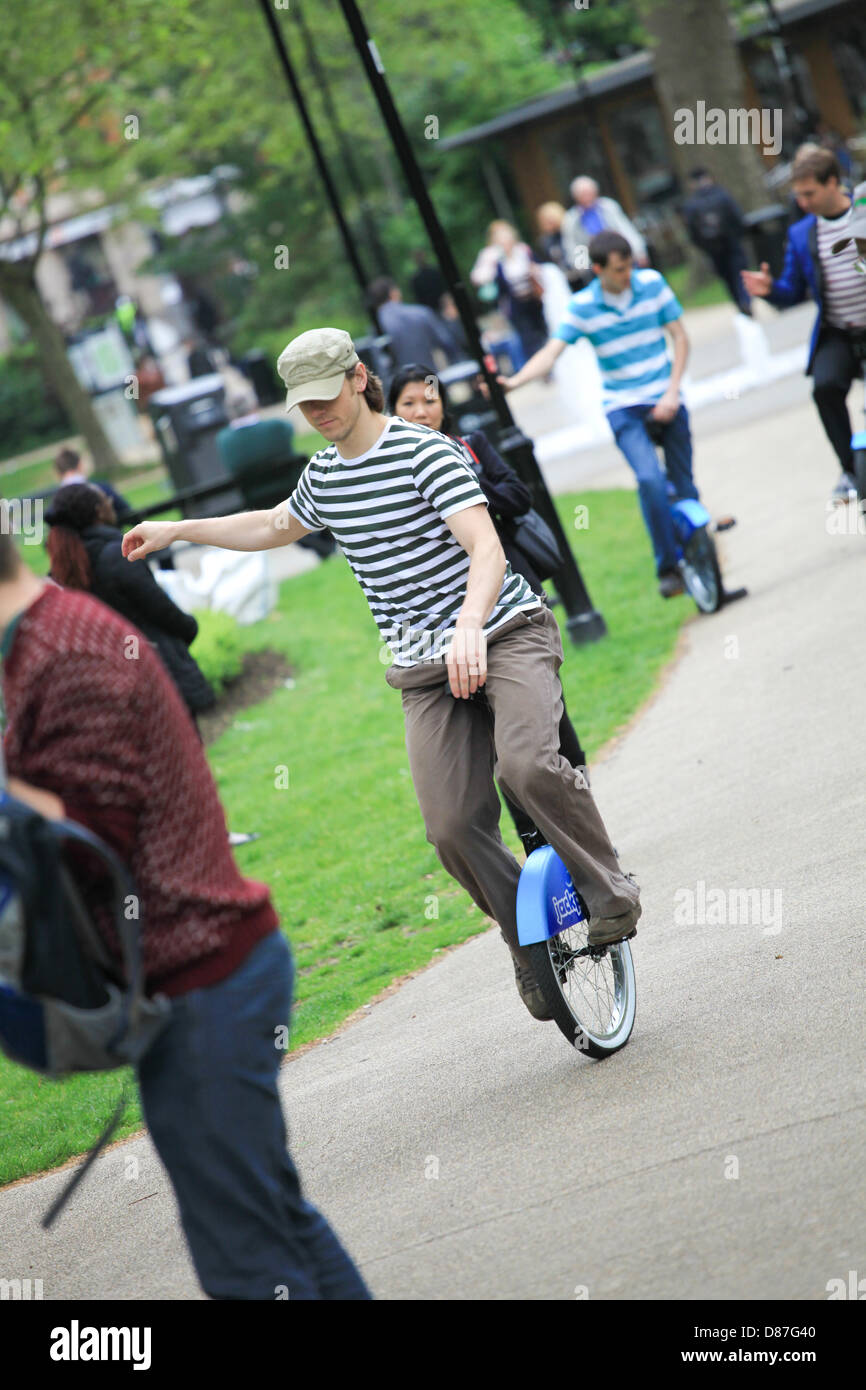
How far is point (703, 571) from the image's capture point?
33.8 ft

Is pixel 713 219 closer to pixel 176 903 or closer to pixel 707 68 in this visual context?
pixel 707 68

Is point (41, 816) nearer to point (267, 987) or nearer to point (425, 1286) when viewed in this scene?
point (267, 987)

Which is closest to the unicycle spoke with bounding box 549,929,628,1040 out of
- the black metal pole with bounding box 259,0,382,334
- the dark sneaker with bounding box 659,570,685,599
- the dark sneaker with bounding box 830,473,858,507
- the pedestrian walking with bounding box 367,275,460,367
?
the dark sneaker with bounding box 659,570,685,599

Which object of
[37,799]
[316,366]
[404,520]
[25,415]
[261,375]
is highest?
[316,366]

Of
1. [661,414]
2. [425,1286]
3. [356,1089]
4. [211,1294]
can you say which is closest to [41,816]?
[211,1294]

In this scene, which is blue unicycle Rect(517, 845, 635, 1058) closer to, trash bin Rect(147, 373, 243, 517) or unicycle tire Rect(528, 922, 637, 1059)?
unicycle tire Rect(528, 922, 637, 1059)

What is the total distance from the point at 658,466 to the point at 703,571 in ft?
2.41

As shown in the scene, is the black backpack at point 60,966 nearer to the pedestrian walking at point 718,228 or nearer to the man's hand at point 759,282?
the man's hand at point 759,282

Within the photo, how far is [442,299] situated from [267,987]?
23.4 m

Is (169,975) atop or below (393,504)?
below

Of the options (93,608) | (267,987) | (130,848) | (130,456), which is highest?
(93,608)

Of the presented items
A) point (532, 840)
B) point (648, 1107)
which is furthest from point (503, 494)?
point (648, 1107)

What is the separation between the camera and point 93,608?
3109 mm

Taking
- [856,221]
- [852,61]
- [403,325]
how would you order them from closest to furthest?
[856,221]
[403,325]
[852,61]
